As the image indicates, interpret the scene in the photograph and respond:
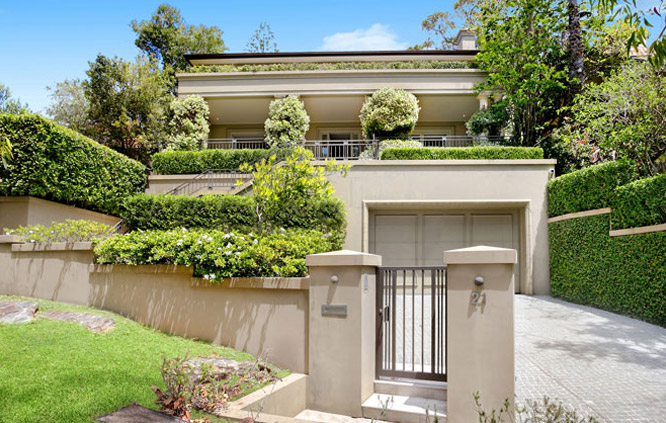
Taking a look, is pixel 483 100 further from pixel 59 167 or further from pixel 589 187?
pixel 59 167

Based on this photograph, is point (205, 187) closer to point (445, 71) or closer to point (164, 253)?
point (164, 253)

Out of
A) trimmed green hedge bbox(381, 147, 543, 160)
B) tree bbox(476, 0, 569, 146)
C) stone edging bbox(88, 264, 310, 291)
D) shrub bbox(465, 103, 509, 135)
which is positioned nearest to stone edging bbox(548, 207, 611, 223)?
trimmed green hedge bbox(381, 147, 543, 160)

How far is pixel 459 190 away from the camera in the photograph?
14.2 meters

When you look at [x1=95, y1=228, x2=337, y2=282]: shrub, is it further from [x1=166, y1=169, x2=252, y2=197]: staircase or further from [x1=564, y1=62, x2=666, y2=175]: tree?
[x1=564, y1=62, x2=666, y2=175]: tree

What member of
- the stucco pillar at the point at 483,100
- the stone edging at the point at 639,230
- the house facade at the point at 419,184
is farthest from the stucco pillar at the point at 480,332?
the stucco pillar at the point at 483,100

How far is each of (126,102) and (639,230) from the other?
20.6 metres

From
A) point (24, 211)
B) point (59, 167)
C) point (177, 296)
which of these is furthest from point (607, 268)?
point (24, 211)

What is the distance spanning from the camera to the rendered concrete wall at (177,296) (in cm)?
663

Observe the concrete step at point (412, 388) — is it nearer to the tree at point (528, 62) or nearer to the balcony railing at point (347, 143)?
the balcony railing at point (347, 143)

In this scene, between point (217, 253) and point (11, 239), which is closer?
point (217, 253)

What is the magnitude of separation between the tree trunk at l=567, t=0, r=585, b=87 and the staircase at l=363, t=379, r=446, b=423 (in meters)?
14.8

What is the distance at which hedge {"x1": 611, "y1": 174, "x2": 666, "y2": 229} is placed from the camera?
9.27 m

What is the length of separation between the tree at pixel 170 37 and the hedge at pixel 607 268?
2347 centimetres

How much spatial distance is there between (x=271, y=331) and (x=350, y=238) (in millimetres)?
7572
